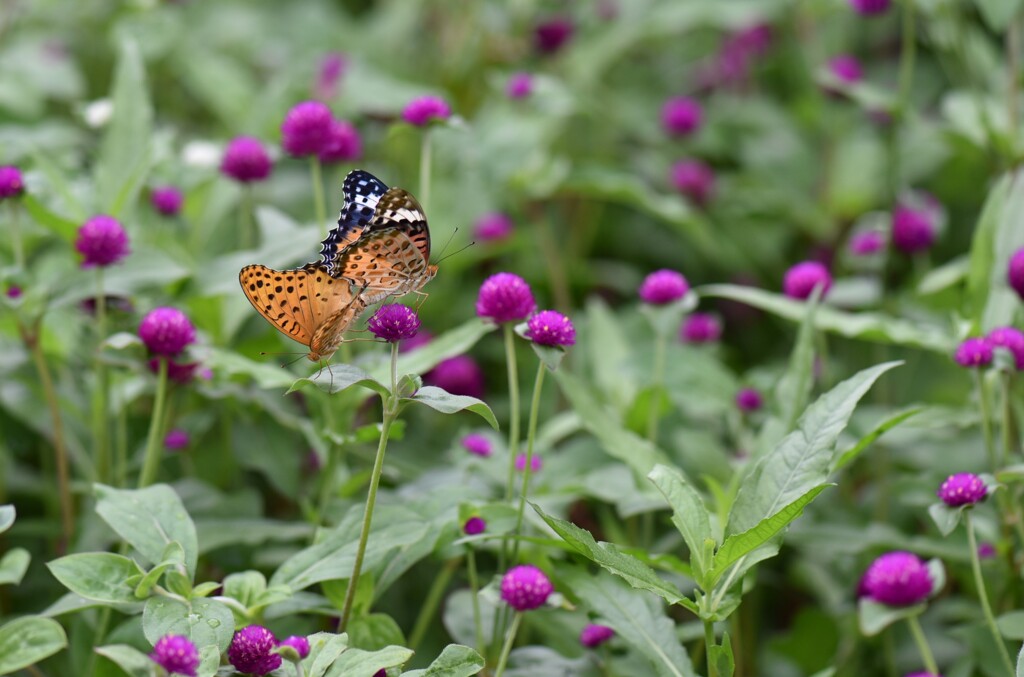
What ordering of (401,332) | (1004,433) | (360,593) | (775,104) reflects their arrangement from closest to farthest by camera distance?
(401,332) < (360,593) < (1004,433) < (775,104)

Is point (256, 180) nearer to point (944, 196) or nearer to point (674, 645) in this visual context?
point (674, 645)

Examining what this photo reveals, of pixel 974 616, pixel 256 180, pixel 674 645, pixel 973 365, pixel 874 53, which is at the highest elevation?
pixel 874 53

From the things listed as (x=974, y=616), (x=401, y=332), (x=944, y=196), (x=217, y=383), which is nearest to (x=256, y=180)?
(x=217, y=383)

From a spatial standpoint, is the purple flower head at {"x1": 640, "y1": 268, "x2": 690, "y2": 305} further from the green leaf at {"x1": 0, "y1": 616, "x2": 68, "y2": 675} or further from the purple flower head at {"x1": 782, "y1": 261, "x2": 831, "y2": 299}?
the green leaf at {"x1": 0, "y1": 616, "x2": 68, "y2": 675}

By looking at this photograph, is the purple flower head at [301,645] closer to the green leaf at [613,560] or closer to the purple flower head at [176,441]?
the green leaf at [613,560]

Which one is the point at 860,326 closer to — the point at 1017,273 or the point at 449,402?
the point at 1017,273

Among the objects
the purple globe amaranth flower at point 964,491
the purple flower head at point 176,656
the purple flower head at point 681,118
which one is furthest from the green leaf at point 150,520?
the purple flower head at point 681,118

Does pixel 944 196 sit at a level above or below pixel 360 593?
above
